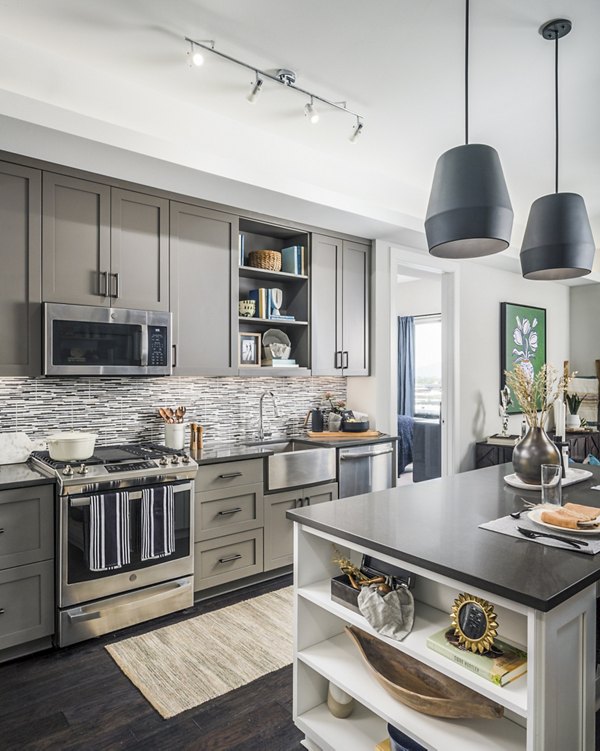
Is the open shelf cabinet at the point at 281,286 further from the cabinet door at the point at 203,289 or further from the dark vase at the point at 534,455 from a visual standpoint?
the dark vase at the point at 534,455

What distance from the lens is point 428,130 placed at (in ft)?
11.0

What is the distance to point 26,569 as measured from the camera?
101 inches

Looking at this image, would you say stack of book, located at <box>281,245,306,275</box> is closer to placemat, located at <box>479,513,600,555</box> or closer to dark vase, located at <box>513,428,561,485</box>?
dark vase, located at <box>513,428,561,485</box>

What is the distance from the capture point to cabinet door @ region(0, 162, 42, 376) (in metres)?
2.74

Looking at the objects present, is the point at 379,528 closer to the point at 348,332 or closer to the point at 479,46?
the point at 479,46

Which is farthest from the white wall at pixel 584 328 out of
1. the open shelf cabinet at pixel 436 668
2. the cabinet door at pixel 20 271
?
the cabinet door at pixel 20 271

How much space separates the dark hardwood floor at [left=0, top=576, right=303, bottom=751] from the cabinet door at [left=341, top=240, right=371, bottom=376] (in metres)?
2.52

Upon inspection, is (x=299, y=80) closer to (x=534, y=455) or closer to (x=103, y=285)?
(x=103, y=285)

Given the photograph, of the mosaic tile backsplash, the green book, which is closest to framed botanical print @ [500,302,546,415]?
the mosaic tile backsplash

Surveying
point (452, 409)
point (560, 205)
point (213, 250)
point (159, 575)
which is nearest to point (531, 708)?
point (560, 205)

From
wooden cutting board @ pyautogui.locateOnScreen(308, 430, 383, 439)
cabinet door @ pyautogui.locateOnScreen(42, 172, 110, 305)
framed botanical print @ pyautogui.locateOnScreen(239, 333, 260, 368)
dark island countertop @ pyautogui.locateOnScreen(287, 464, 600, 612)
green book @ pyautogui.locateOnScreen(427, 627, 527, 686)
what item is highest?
cabinet door @ pyautogui.locateOnScreen(42, 172, 110, 305)

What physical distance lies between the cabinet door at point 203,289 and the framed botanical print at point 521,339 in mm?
3425

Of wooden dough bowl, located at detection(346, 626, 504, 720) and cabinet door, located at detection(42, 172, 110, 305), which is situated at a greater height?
cabinet door, located at detection(42, 172, 110, 305)

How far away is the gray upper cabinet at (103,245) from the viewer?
2.90 metres
